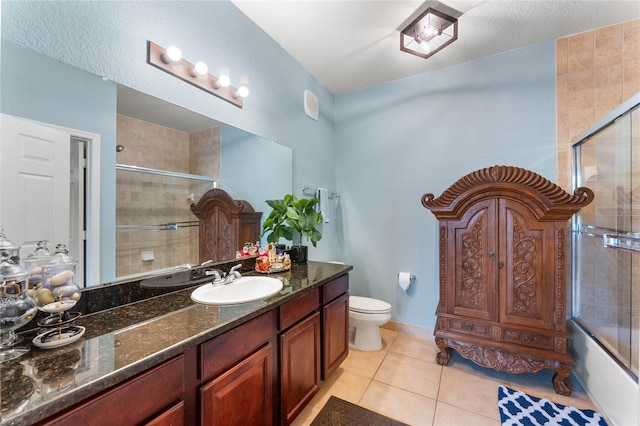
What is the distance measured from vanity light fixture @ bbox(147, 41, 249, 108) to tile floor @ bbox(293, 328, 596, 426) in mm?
2150

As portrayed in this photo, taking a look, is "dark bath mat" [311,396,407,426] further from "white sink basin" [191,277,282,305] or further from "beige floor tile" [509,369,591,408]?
"beige floor tile" [509,369,591,408]

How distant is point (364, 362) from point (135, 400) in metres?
1.88

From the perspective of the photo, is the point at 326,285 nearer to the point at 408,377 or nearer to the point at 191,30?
the point at 408,377

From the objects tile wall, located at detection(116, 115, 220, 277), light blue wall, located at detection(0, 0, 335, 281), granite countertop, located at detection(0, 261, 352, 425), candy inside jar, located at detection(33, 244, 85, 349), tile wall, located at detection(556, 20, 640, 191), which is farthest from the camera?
tile wall, located at detection(556, 20, 640, 191)

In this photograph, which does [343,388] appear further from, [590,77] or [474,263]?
[590,77]

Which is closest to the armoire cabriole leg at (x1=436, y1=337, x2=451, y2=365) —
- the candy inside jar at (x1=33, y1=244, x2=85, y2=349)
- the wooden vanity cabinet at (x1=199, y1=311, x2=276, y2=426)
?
the wooden vanity cabinet at (x1=199, y1=311, x2=276, y2=426)

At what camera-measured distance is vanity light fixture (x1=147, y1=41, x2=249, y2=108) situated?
141 cm

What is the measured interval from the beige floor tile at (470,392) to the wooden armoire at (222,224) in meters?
1.79

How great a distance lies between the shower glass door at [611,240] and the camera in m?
1.63

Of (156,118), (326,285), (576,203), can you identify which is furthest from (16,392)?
(576,203)

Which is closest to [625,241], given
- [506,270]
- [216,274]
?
[506,270]

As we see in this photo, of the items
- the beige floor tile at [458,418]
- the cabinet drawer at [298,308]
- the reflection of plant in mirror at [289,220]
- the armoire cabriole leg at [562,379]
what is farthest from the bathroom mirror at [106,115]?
the armoire cabriole leg at [562,379]

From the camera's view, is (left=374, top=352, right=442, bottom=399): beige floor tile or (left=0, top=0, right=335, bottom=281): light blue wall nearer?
(left=0, top=0, right=335, bottom=281): light blue wall

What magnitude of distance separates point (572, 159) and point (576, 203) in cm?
65
